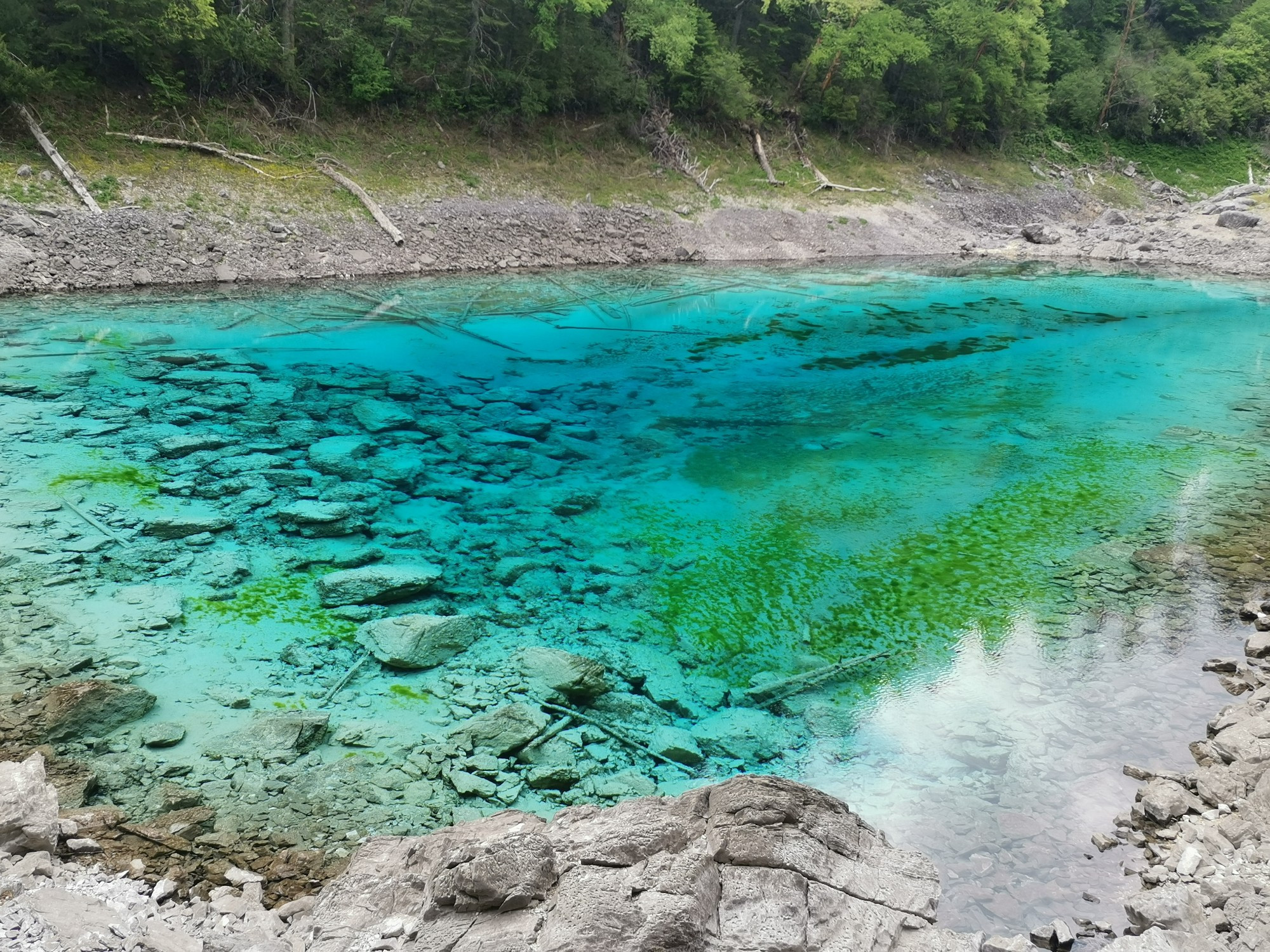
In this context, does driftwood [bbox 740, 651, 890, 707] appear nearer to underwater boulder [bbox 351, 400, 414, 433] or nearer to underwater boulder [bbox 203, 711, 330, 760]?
underwater boulder [bbox 203, 711, 330, 760]

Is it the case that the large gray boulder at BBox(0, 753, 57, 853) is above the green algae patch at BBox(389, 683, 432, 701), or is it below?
above

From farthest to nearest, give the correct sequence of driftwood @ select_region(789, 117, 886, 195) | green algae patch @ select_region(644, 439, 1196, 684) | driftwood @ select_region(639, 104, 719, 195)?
1. driftwood @ select_region(789, 117, 886, 195)
2. driftwood @ select_region(639, 104, 719, 195)
3. green algae patch @ select_region(644, 439, 1196, 684)

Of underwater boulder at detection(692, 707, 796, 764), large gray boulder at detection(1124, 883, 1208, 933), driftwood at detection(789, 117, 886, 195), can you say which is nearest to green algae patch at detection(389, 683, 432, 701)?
underwater boulder at detection(692, 707, 796, 764)

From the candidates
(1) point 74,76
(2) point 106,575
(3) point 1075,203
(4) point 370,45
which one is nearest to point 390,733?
(2) point 106,575

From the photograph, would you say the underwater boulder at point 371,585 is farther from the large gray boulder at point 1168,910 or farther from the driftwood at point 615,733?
the large gray boulder at point 1168,910

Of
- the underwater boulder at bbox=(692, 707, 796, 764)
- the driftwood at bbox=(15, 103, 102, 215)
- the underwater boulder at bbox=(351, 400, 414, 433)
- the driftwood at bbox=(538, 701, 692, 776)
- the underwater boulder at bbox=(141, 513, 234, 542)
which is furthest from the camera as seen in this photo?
the driftwood at bbox=(15, 103, 102, 215)

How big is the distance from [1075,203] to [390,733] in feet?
140

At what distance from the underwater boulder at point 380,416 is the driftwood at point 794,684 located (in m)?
7.35

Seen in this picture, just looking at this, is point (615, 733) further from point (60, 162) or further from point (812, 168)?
point (812, 168)

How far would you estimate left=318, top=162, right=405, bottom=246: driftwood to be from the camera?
23.4 meters

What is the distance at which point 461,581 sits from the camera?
26.6 feet

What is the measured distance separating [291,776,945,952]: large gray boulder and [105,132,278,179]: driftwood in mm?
23113

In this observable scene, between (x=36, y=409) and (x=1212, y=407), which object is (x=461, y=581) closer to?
(x=36, y=409)

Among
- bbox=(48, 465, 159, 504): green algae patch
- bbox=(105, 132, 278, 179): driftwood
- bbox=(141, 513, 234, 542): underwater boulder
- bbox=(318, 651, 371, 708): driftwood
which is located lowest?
bbox=(48, 465, 159, 504): green algae patch
